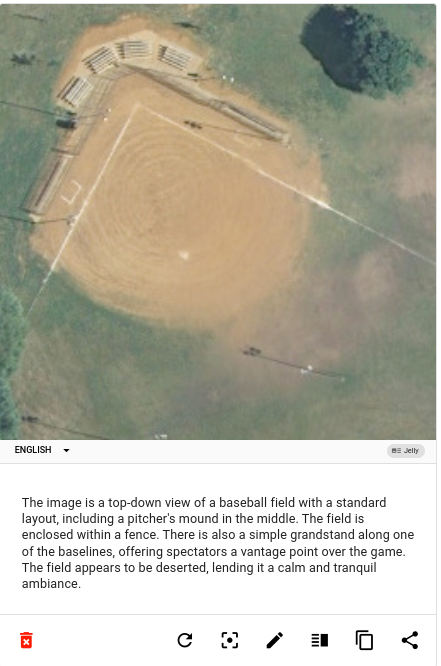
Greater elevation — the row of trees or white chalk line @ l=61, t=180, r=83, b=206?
white chalk line @ l=61, t=180, r=83, b=206

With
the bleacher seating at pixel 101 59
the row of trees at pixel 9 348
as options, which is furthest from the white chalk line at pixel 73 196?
the bleacher seating at pixel 101 59

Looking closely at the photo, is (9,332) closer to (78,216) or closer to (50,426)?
(50,426)
